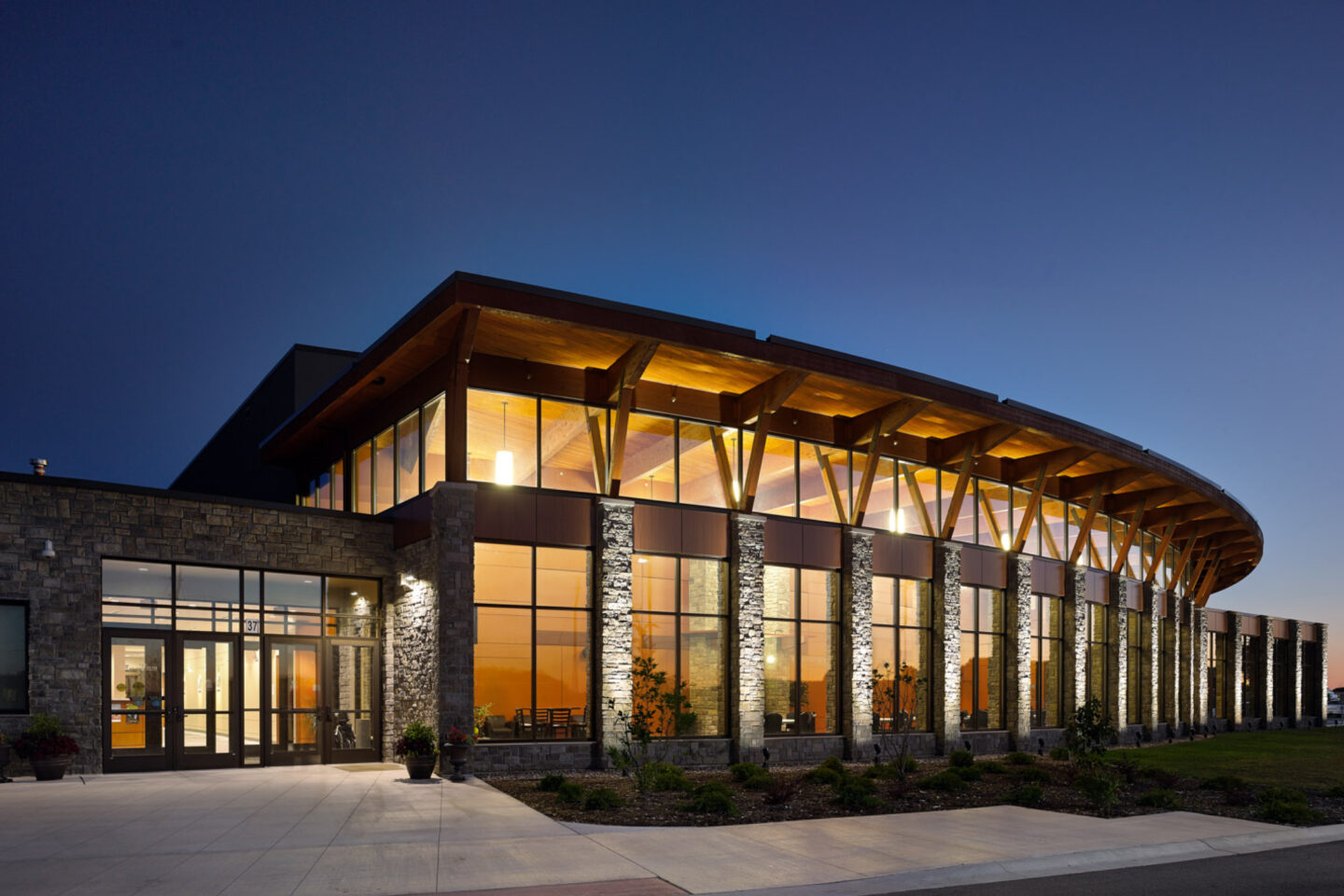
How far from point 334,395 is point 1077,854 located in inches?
775

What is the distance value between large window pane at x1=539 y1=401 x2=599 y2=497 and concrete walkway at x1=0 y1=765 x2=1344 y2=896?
291 inches

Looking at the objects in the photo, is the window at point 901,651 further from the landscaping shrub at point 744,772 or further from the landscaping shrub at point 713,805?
the landscaping shrub at point 713,805

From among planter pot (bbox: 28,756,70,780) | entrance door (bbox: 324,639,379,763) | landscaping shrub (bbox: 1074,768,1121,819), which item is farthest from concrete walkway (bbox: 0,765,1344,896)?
entrance door (bbox: 324,639,379,763)

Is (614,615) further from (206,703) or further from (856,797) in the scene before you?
(206,703)

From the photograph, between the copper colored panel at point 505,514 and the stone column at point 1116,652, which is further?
the stone column at point 1116,652

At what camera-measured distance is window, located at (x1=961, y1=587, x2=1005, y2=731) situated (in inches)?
1179

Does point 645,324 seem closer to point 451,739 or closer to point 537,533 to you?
point 537,533

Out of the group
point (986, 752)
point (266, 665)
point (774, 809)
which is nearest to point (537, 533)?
point (266, 665)

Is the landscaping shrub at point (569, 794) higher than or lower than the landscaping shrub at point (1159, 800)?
A: higher

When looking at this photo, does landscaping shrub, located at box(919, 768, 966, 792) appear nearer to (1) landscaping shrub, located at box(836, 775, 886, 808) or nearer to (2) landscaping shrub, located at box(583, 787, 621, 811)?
(1) landscaping shrub, located at box(836, 775, 886, 808)

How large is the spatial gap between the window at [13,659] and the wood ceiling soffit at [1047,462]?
26.6 metres

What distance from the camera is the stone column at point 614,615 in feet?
71.6

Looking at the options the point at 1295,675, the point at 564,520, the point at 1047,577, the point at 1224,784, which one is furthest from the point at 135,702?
the point at 1295,675

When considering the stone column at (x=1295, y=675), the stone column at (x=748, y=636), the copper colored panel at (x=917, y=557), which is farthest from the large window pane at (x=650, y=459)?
the stone column at (x=1295, y=675)
